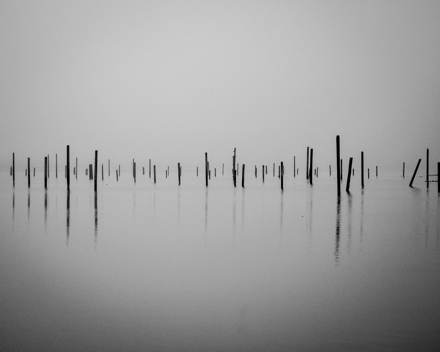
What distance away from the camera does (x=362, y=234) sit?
8.16 metres

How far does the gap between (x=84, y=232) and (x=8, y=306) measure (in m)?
4.77

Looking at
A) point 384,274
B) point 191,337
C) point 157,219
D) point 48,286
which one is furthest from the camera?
point 157,219

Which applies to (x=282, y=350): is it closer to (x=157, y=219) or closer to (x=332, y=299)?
(x=332, y=299)

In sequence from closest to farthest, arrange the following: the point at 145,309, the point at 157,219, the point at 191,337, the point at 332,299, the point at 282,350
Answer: the point at 282,350 < the point at 191,337 < the point at 145,309 < the point at 332,299 < the point at 157,219

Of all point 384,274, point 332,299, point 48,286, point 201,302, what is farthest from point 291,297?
point 48,286

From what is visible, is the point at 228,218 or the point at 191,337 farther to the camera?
the point at 228,218

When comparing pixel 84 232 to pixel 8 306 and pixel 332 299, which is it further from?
pixel 332 299

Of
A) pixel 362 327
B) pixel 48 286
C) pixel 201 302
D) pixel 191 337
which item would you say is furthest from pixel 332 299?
pixel 48 286

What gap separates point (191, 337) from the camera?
2963 millimetres

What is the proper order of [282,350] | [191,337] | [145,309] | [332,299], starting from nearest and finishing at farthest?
1. [282,350]
2. [191,337]
3. [145,309]
4. [332,299]

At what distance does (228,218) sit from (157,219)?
70.7 inches

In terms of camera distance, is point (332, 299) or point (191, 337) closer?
point (191, 337)

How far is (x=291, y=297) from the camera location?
3.91 m

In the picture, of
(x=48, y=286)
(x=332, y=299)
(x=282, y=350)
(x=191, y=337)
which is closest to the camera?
(x=282, y=350)
